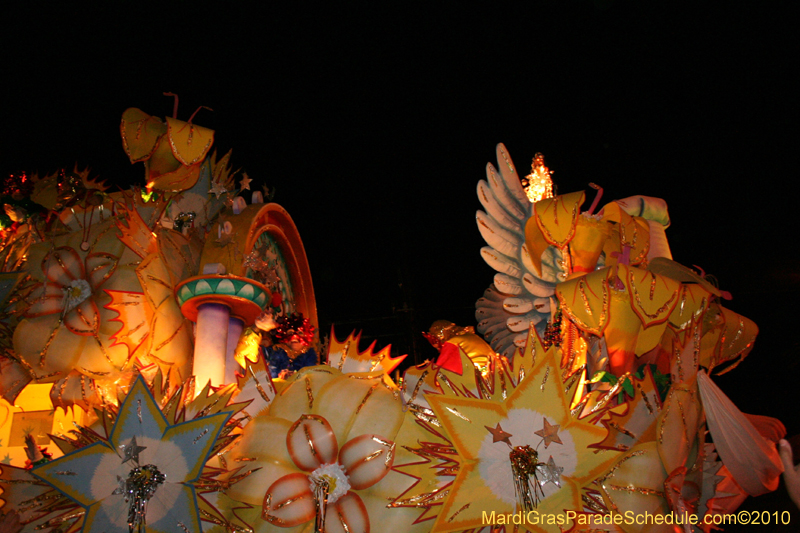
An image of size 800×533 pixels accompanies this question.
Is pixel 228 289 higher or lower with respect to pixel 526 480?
higher

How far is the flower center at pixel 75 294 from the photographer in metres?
3.04

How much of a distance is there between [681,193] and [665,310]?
3176 millimetres

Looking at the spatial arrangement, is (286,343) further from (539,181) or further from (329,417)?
(539,181)

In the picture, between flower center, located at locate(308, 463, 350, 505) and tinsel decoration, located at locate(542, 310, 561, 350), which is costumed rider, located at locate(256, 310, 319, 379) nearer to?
tinsel decoration, located at locate(542, 310, 561, 350)

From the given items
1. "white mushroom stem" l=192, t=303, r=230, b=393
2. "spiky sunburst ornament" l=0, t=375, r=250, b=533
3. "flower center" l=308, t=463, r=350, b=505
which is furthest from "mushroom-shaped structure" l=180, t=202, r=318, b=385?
"flower center" l=308, t=463, r=350, b=505

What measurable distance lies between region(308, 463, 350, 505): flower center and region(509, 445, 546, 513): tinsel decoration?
0.54 metres

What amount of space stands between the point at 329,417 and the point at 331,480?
0.65 ft

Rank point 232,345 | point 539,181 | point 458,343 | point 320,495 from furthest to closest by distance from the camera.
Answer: point 539,181, point 458,343, point 232,345, point 320,495

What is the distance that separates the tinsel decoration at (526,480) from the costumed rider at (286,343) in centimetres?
187

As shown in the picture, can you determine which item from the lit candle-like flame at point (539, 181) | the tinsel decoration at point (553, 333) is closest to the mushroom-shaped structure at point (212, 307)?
the tinsel decoration at point (553, 333)

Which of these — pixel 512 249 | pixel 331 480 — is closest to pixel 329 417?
pixel 331 480

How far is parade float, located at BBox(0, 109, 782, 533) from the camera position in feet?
5.76

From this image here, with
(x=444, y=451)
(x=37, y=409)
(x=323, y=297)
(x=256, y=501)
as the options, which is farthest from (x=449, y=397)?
(x=323, y=297)

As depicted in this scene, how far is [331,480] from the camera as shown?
185cm
